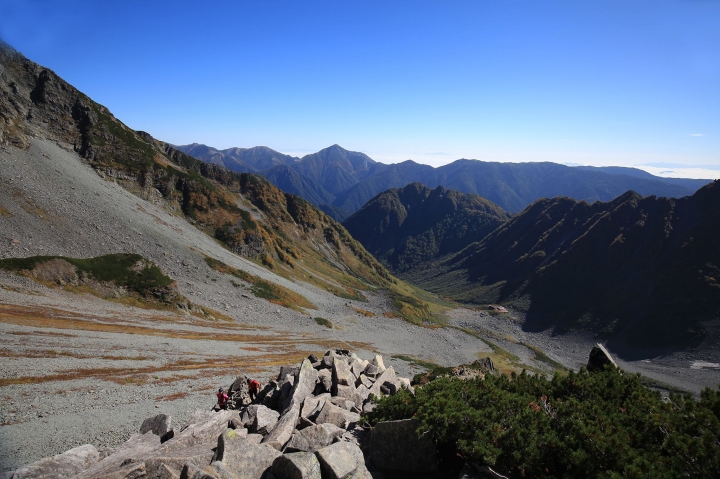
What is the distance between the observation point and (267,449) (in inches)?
487

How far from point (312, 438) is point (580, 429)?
9.03 m

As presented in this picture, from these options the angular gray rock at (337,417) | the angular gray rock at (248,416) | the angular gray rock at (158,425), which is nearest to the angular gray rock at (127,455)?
the angular gray rock at (158,425)

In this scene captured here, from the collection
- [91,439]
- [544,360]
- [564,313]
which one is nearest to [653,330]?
[564,313]

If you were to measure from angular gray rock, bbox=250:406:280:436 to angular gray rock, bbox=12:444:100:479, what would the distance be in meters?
5.81

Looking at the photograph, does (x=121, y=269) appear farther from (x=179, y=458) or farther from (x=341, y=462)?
(x=341, y=462)

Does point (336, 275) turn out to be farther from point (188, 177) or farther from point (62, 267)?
point (62, 267)

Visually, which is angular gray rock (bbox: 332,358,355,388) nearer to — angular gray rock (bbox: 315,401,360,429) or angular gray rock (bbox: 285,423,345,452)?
angular gray rock (bbox: 315,401,360,429)

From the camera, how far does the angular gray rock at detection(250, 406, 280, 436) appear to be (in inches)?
604

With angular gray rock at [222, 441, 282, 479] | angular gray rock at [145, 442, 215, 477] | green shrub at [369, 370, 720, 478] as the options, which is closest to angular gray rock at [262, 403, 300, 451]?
angular gray rock at [222, 441, 282, 479]

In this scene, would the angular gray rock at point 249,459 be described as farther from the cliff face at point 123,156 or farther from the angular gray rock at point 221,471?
the cliff face at point 123,156

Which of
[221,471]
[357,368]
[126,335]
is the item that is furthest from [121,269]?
[221,471]

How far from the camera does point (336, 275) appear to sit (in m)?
146

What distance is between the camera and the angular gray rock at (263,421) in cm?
1534

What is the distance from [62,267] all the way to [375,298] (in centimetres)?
10008
